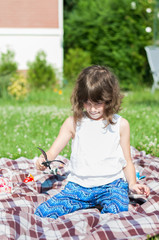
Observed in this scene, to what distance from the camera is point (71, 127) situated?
3230 millimetres

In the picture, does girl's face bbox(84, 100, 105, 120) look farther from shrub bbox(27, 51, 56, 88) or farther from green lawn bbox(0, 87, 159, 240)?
shrub bbox(27, 51, 56, 88)

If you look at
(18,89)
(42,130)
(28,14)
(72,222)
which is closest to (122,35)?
(28,14)

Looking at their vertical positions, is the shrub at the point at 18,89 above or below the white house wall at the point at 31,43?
below

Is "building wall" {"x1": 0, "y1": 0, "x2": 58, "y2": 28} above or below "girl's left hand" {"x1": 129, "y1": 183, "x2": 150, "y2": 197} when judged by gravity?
above

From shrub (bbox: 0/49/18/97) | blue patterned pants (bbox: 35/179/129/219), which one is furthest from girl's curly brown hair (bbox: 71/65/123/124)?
shrub (bbox: 0/49/18/97)

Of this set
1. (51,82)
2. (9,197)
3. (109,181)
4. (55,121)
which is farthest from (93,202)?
(51,82)

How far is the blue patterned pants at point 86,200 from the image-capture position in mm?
2969

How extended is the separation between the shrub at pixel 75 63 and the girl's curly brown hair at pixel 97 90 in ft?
34.4

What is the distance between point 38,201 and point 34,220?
1.69 feet

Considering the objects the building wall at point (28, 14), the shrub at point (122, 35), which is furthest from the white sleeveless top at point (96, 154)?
the building wall at point (28, 14)

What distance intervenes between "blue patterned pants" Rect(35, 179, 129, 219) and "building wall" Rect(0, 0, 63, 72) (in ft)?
33.6

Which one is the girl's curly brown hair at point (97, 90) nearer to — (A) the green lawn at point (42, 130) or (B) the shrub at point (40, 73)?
(A) the green lawn at point (42, 130)

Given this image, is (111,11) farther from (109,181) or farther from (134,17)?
(109,181)

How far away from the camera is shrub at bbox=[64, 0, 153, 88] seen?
1320 centimetres
